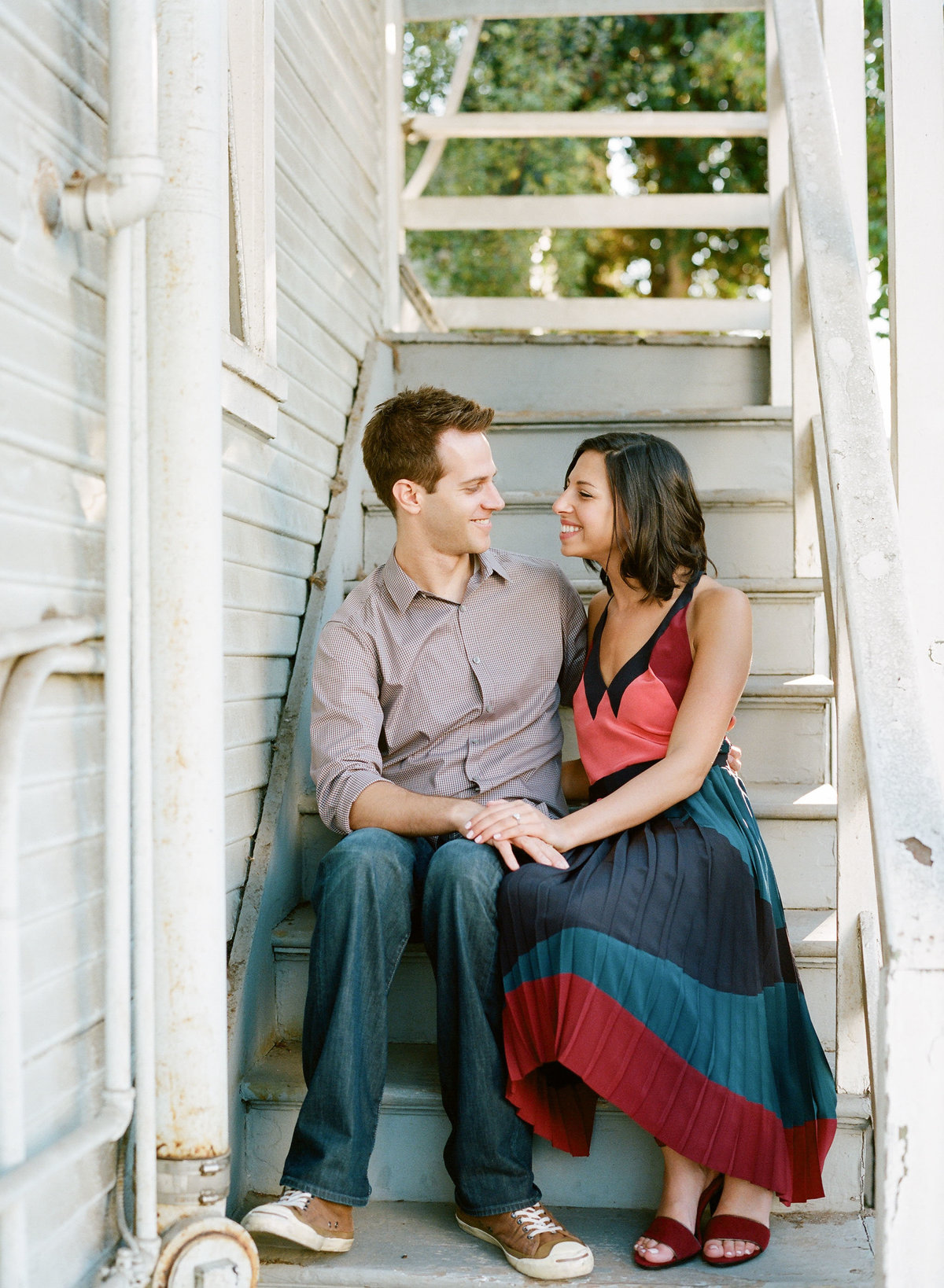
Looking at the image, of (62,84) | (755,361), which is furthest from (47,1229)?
(755,361)

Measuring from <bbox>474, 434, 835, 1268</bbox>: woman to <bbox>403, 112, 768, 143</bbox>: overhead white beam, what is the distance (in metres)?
2.65

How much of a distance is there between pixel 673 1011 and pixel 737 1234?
1.04ft

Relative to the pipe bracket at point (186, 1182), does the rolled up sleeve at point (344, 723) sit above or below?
above

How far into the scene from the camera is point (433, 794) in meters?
2.02

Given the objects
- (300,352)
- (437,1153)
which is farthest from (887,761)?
(300,352)

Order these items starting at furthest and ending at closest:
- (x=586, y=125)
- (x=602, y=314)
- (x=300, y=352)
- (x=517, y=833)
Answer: (x=602, y=314)
(x=586, y=125)
(x=300, y=352)
(x=517, y=833)

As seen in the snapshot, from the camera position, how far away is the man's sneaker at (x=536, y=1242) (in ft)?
5.12

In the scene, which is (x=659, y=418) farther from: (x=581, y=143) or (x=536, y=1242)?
(x=581, y=143)

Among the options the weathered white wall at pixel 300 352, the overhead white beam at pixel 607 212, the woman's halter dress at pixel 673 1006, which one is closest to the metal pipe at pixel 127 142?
the weathered white wall at pixel 300 352

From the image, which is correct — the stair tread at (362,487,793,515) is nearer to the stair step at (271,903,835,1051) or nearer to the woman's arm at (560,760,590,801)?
the woman's arm at (560,760,590,801)

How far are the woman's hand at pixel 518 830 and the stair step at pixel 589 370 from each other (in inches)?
68.3

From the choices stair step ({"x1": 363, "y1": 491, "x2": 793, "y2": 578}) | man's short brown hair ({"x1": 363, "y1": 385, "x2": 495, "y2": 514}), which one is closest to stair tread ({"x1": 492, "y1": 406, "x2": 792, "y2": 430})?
stair step ({"x1": 363, "y1": 491, "x2": 793, "y2": 578})

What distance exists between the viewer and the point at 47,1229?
1.30 meters

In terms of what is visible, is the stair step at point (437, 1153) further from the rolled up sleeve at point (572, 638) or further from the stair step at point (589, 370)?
the stair step at point (589, 370)
